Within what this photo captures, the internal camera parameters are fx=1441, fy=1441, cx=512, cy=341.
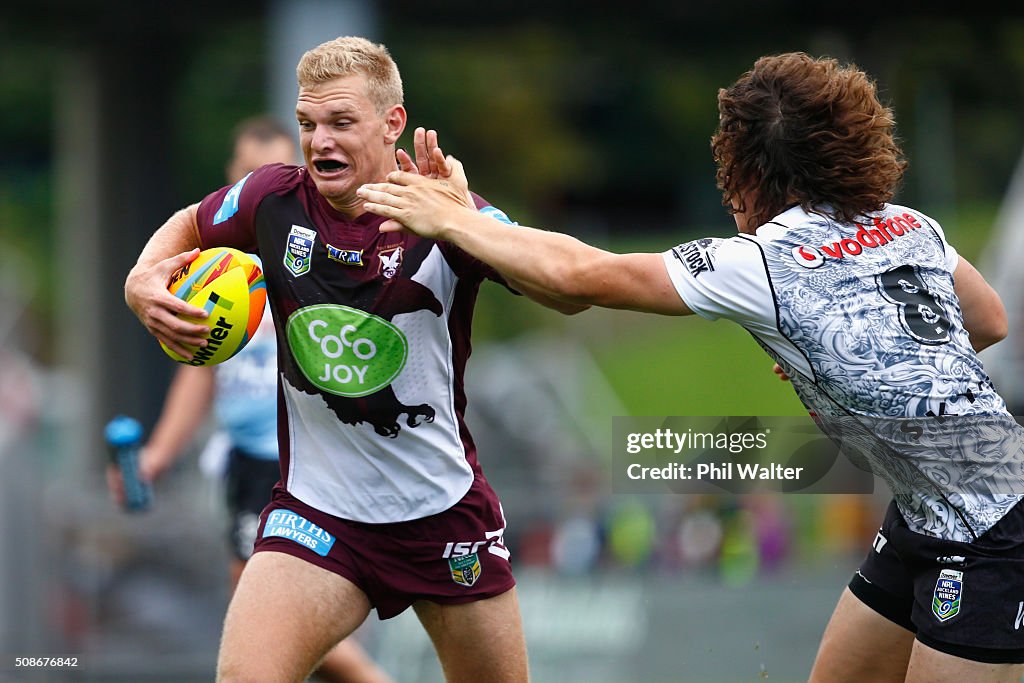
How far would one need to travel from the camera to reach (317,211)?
4688mm

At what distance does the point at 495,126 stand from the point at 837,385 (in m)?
27.1

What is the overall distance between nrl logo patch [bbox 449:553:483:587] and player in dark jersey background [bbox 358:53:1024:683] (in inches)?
40.1

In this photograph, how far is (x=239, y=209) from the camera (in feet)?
15.7

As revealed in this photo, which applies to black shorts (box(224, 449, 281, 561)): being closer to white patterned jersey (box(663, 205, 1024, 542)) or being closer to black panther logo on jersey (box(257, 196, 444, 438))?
black panther logo on jersey (box(257, 196, 444, 438))

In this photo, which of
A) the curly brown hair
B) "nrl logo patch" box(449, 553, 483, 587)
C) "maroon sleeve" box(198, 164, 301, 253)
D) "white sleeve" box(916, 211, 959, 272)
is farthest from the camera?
"maroon sleeve" box(198, 164, 301, 253)

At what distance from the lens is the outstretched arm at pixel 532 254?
13.3ft

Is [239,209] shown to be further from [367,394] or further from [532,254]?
[532,254]

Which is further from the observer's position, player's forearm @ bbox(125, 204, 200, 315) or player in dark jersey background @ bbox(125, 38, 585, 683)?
player in dark jersey background @ bbox(125, 38, 585, 683)

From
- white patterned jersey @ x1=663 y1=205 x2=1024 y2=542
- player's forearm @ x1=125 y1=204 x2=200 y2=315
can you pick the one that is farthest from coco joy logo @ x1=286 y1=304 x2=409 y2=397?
white patterned jersey @ x1=663 y1=205 x2=1024 y2=542

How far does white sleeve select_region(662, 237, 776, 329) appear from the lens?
397 cm

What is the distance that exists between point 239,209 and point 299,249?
30 cm

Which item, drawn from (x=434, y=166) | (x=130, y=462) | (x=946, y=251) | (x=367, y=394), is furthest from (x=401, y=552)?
(x=130, y=462)

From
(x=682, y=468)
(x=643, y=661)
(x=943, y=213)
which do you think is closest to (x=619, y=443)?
(x=682, y=468)

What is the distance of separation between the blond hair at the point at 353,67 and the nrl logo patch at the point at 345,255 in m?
0.47
